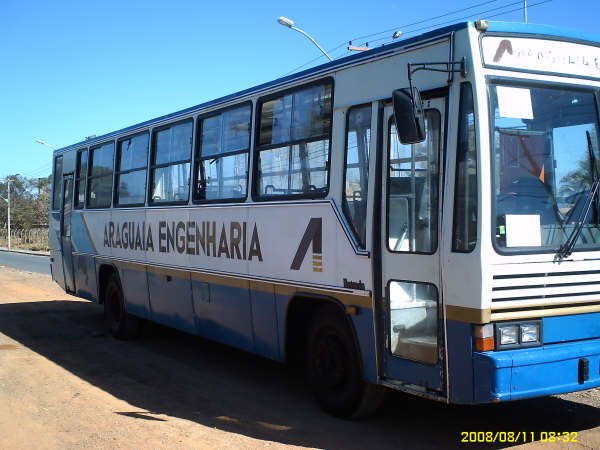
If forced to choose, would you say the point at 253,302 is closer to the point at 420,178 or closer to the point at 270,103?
the point at 270,103

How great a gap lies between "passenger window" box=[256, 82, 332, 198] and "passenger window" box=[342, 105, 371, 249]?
0.31 meters

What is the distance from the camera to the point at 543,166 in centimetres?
484

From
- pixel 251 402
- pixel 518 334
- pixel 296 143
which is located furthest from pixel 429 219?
pixel 251 402

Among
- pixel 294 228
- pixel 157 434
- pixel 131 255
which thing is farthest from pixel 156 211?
pixel 157 434

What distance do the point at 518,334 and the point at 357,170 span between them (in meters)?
1.99

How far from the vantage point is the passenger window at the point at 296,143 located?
602cm

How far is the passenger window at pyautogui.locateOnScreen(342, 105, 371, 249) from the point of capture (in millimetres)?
5477

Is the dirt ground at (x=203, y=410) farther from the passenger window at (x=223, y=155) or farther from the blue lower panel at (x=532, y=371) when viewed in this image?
the passenger window at (x=223, y=155)

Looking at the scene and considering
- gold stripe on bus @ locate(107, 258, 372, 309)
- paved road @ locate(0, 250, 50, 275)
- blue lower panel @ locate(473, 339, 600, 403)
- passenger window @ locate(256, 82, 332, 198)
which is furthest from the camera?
paved road @ locate(0, 250, 50, 275)

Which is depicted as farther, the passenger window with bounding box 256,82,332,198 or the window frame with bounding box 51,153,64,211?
→ the window frame with bounding box 51,153,64,211

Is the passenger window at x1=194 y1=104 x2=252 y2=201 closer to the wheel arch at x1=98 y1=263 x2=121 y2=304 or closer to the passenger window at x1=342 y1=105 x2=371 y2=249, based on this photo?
the passenger window at x1=342 y1=105 x2=371 y2=249

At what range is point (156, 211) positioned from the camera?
30.0 ft

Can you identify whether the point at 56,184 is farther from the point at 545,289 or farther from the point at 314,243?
the point at 545,289

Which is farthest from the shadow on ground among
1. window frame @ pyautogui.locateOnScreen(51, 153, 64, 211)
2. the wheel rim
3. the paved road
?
the paved road
